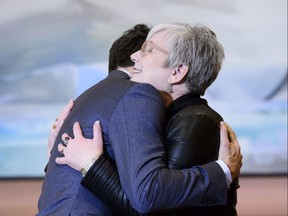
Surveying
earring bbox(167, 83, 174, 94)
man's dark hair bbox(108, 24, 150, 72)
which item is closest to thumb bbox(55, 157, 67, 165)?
earring bbox(167, 83, 174, 94)

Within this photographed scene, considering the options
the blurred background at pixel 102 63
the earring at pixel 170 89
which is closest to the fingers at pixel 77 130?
the earring at pixel 170 89

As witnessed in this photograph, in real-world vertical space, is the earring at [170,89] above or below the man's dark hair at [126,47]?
below

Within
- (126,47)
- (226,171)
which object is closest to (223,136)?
(226,171)

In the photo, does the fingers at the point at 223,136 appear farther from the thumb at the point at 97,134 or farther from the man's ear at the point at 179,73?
the thumb at the point at 97,134

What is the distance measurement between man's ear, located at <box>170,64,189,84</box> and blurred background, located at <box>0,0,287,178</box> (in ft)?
7.20

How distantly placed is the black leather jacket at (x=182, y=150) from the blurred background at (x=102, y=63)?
222 cm

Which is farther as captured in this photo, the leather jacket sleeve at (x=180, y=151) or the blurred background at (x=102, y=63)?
the blurred background at (x=102, y=63)

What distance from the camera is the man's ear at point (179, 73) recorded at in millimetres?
1450

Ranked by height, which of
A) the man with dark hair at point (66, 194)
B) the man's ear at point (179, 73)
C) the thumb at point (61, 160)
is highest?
the man's ear at point (179, 73)

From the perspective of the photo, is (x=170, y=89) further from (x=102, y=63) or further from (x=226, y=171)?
(x=102, y=63)

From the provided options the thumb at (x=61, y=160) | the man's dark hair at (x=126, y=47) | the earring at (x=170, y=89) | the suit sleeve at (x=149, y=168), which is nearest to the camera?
the suit sleeve at (x=149, y=168)

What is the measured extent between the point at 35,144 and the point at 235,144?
2.28 meters

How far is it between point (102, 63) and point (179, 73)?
7.31ft

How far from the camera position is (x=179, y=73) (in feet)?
4.78
